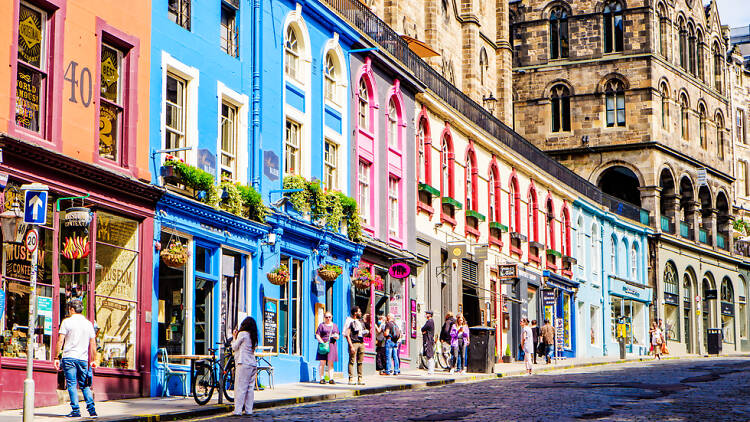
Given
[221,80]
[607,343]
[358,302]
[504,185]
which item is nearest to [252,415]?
[221,80]

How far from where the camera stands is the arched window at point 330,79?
29578mm

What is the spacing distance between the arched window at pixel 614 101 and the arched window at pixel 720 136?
1009cm

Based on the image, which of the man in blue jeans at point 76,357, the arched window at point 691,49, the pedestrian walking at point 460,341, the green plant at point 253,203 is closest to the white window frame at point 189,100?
the green plant at point 253,203

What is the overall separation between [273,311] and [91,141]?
732 centimetres

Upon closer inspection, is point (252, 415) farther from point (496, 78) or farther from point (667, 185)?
point (667, 185)

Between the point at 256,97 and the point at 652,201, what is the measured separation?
42.9m

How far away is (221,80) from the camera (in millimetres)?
24172

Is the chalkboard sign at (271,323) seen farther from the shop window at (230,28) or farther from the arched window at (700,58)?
the arched window at (700,58)

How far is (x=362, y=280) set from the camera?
29828 millimetres

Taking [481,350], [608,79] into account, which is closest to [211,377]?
[481,350]

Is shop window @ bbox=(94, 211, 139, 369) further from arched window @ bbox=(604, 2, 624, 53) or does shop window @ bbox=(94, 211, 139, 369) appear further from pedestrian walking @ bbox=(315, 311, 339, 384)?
arched window @ bbox=(604, 2, 624, 53)

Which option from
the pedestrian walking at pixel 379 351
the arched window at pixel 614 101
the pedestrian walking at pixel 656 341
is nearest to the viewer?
the pedestrian walking at pixel 379 351

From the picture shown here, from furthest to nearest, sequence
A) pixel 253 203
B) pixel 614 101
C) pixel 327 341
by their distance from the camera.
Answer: pixel 614 101, pixel 327 341, pixel 253 203

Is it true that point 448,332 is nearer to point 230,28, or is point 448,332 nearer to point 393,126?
point 393,126
